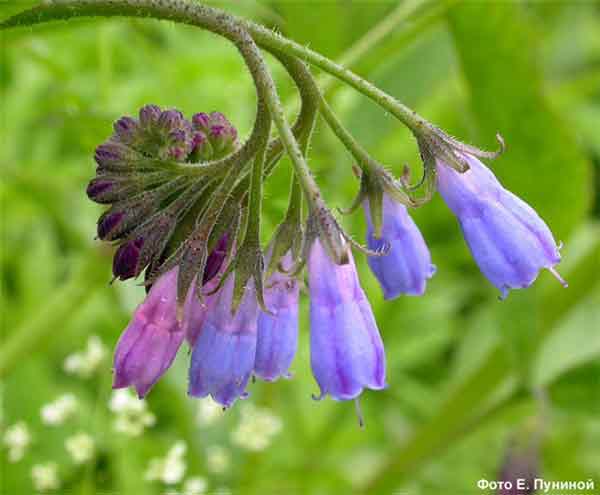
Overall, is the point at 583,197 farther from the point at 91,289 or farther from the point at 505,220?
the point at 91,289

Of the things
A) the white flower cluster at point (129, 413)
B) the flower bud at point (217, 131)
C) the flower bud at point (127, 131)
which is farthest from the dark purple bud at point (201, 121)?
the white flower cluster at point (129, 413)

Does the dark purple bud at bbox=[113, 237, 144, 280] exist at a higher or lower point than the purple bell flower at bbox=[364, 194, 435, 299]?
higher

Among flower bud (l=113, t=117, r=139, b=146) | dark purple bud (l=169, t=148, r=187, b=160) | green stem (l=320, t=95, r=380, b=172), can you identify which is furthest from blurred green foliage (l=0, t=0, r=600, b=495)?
green stem (l=320, t=95, r=380, b=172)

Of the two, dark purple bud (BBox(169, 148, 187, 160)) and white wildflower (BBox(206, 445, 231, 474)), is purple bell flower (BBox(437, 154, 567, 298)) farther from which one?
white wildflower (BBox(206, 445, 231, 474))

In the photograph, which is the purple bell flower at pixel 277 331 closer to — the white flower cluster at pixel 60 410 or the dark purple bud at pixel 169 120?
the dark purple bud at pixel 169 120

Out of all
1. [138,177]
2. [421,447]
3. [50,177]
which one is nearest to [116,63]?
[50,177]

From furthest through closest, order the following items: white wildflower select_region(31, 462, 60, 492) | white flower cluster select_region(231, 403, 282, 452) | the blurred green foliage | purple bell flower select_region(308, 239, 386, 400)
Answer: white flower cluster select_region(231, 403, 282, 452), white wildflower select_region(31, 462, 60, 492), the blurred green foliage, purple bell flower select_region(308, 239, 386, 400)

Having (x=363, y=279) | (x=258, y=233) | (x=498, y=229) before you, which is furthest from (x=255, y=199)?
(x=363, y=279)
